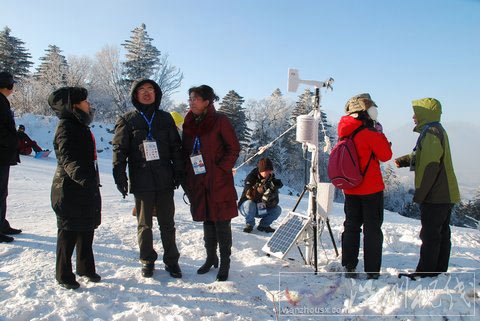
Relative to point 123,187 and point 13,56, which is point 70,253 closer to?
point 123,187

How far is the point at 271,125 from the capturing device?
45844 mm

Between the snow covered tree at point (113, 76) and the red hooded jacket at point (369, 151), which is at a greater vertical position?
the snow covered tree at point (113, 76)

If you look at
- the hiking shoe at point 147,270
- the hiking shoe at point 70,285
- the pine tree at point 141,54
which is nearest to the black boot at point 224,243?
the hiking shoe at point 147,270

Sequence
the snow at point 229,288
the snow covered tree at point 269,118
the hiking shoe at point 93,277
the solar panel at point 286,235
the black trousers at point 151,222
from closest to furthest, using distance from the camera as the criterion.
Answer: the snow at point 229,288, the hiking shoe at point 93,277, the black trousers at point 151,222, the solar panel at point 286,235, the snow covered tree at point 269,118

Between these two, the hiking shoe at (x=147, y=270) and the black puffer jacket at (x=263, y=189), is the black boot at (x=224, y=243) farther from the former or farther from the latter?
the black puffer jacket at (x=263, y=189)

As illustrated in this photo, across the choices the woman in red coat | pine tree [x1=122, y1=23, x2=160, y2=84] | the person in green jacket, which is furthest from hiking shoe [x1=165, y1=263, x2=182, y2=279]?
pine tree [x1=122, y1=23, x2=160, y2=84]

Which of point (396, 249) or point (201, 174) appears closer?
point (201, 174)

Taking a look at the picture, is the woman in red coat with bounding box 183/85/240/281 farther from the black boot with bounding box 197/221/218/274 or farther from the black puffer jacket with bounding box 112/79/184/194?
the black puffer jacket with bounding box 112/79/184/194

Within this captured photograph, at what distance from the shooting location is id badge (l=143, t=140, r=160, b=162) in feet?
12.2

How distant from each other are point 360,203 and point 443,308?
1267 mm

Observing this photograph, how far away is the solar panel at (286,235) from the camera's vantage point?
13.9 ft

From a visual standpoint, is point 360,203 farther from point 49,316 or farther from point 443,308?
point 49,316

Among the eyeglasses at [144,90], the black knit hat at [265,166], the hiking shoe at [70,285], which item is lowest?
the hiking shoe at [70,285]

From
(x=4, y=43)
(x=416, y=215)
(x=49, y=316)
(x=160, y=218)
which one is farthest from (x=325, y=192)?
(x=4, y=43)
